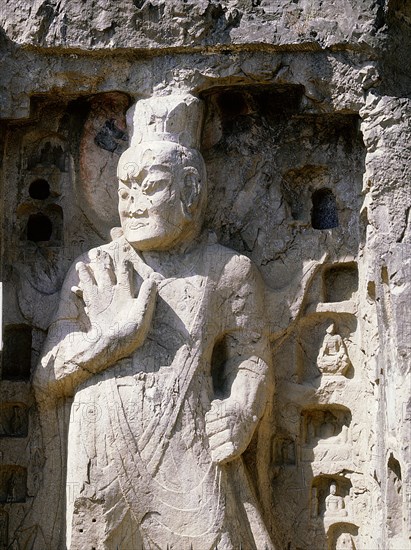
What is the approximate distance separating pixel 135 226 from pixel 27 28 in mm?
1186

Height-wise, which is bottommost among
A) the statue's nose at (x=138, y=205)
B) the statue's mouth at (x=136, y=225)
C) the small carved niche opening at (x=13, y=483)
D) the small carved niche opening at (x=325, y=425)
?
the small carved niche opening at (x=13, y=483)

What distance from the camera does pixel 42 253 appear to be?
8.33m

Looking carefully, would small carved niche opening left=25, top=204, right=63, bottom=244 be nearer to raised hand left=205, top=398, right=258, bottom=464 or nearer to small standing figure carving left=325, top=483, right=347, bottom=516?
raised hand left=205, top=398, right=258, bottom=464

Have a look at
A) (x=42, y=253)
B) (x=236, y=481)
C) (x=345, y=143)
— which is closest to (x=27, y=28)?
(x=42, y=253)

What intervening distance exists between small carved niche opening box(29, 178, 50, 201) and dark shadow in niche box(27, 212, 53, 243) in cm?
12

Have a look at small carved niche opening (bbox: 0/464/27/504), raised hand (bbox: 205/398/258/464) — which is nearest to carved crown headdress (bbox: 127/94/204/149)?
raised hand (bbox: 205/398/258/464)

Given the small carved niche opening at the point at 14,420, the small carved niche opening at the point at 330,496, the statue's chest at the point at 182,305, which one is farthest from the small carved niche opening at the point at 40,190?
the small carved niche opening at the point at 330,496

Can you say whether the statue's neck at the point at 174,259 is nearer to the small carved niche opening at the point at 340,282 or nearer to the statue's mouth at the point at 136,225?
the statue's mouth at the point at 136,225

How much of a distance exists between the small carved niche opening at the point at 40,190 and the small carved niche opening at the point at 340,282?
1629mm

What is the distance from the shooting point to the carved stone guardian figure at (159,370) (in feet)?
25.0

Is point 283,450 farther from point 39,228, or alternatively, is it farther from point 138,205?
point 39,228

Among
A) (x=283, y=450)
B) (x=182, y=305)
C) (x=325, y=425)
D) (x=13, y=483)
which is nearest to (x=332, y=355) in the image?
(x=325, y=425)

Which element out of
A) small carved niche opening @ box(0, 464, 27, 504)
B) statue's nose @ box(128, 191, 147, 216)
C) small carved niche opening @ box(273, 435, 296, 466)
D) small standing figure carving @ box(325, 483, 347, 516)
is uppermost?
statue's nose @ box(128, 191, 147, 216)

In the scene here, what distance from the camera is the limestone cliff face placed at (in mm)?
7707
